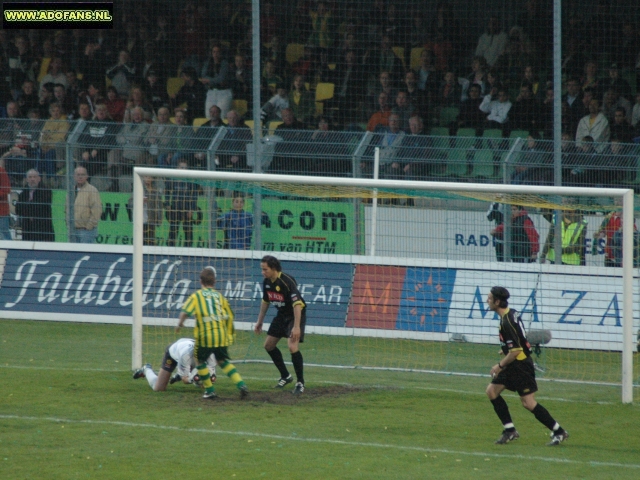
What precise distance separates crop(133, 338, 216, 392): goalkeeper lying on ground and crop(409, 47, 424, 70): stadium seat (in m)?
10.5

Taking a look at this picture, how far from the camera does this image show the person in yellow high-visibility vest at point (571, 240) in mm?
13211

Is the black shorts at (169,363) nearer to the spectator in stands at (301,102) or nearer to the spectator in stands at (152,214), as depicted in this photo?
the spectator in stands at (152,214)

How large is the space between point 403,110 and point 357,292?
18.3 ft

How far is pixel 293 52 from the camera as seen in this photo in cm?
2034

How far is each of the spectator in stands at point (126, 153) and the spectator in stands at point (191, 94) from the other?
3027mm

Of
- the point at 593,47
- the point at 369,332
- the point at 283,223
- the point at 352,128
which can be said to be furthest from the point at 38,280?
the point at 593,47

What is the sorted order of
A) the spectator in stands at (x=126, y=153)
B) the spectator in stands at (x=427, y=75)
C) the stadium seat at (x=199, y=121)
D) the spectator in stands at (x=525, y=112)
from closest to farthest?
the spectator in stands at (x=126, y=153)
the spectator in stands at (x=525, y=112)
the spectator in stands at (x=427, y=75)
the stadium seat at (x=199, y=121)

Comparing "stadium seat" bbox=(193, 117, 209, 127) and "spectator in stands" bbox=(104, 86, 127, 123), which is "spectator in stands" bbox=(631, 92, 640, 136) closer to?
"stadium seat" bbox=(193, 117, 209, 127)

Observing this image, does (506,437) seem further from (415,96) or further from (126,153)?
(415,96)

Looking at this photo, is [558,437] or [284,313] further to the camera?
[284,313]

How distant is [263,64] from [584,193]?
1058cm

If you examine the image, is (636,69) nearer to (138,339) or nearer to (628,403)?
(628,403)

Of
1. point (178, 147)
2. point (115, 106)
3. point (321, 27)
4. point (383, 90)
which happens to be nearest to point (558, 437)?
point (178, 147)

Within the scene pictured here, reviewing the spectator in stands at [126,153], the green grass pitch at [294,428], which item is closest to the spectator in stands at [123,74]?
the spectator in stands at [126,153]
